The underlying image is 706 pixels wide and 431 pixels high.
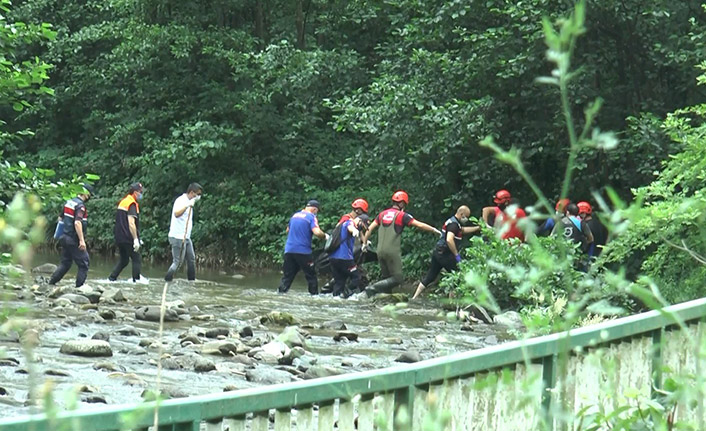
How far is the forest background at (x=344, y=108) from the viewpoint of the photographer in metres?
22.6

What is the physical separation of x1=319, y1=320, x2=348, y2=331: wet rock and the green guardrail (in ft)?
33.3

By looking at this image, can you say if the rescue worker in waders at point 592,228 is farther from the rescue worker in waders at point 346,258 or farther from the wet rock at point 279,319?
the wet rock at point 279,319

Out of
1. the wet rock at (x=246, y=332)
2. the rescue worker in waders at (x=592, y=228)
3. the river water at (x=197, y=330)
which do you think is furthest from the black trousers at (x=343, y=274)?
the wet rock at (x=246, y=332)

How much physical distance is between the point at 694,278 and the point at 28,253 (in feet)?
38.6

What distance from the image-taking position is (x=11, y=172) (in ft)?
33.1

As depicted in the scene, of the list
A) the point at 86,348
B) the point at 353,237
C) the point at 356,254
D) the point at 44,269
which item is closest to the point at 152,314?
the point at 86,348

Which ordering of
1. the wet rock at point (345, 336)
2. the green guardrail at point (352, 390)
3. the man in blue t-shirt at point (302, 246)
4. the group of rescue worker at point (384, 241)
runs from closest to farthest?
1. the green guardrail at point (352, 390)
2. the wet rock at point (345, 336)
3. the group of rescue worker at point (384, 241)
4. the man in blue t-shirt at point (302, 246)

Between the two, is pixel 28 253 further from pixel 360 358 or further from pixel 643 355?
pixel 360 358

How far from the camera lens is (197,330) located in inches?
558

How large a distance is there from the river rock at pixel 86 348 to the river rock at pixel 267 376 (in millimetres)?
1654

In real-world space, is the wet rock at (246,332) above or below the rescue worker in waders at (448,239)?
below

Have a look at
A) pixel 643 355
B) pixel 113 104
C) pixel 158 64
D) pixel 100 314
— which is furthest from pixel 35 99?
pixel 643 355

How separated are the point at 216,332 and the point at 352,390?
398 inches

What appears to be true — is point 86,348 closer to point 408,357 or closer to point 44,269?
point 408,357
